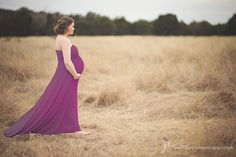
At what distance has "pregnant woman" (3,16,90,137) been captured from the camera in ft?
12.6

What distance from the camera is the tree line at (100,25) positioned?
19.0m

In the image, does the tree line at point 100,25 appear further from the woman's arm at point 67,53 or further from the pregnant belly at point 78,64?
the woman's arm at point 67,53

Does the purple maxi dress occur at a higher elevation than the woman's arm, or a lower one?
lower

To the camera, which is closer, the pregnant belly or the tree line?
the pregnant belly

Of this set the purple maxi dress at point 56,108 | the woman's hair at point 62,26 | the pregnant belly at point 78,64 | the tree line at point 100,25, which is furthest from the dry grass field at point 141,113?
the tree line at point 100,25

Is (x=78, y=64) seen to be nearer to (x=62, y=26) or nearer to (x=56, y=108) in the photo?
(x=62, y=26)

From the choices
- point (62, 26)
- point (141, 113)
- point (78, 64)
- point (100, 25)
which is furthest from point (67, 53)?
point (100, 25)

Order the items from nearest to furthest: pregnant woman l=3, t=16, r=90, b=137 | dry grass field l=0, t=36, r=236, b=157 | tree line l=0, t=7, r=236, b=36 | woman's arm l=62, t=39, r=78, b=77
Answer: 1. dry grass field l=0, t=36, r=236, b=157
2. woman's arm l=62, t=39, r=78, b=77
3. pregnant woman l=3, t=16, r=90, b=137
4. tree line l=0, t=7, r=236, b=36

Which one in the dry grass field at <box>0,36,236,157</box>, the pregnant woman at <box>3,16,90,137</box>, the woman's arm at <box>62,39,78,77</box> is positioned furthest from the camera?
the pregnant woman at <box>3,16,90,137</box>

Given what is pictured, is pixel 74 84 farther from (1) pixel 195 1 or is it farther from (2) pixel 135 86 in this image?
(1) pixel 195 1

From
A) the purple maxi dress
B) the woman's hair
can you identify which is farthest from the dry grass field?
the woman's hair

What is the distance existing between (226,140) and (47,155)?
2.17 meters

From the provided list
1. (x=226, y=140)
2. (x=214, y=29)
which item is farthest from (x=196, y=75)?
(x=214, y=29)

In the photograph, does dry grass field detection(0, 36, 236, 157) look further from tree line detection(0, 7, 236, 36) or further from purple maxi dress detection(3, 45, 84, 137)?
tree line detection(0, 7, 236, 36)
